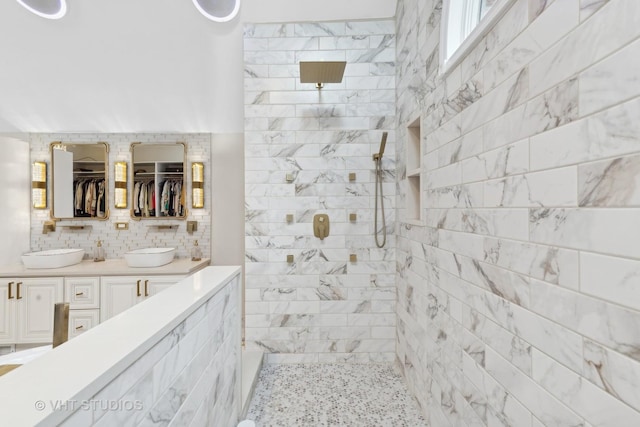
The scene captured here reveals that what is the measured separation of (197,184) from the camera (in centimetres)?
349

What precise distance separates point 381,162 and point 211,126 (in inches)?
82.6

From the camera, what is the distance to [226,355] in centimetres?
162

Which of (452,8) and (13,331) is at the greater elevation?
(452,8)

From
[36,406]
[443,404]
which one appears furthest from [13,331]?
[443,404]

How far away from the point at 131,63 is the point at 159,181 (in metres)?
1.28

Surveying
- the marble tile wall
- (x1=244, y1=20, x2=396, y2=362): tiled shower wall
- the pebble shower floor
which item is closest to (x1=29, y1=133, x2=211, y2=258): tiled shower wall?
(x1=244, y1=20, x2=396, y2=362): tiled shower wall

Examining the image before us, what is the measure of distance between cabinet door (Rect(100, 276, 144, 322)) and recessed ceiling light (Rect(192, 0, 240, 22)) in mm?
2651

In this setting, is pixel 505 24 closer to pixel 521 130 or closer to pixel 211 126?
pixel 521 130

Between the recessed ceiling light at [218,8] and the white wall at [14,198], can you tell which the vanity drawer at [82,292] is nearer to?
the white wall at [14,198]

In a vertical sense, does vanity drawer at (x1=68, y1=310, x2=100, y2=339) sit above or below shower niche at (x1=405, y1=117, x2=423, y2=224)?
below

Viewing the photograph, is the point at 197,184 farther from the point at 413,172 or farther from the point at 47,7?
the point at 413,172

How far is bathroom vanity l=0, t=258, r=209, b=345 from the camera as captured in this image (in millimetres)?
2945

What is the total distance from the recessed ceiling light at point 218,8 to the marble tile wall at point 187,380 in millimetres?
2387

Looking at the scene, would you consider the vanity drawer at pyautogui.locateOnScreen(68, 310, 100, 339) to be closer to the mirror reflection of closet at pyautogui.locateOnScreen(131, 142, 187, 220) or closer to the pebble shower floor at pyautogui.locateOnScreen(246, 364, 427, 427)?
the mirror reflection of closet at pyautogui.locateOnScreen(131, 142, 187, 220)
